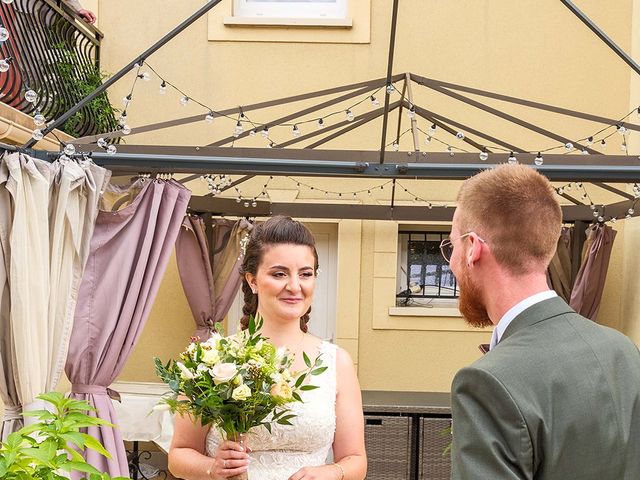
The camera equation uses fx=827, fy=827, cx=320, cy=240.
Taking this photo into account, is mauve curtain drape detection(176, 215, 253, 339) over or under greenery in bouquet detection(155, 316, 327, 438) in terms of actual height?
over

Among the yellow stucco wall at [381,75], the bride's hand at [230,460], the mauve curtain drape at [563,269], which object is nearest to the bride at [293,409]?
the bride's hand at [230,460]

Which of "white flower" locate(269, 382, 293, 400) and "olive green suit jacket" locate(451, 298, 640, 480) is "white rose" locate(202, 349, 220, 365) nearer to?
"white flower" locate(269, 382, 293, 400)

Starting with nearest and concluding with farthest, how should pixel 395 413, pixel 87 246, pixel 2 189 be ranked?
pixel 2 189, pixel 87 246, pixel 395 413

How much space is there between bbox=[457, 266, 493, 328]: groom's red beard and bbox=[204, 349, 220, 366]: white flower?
998 mm

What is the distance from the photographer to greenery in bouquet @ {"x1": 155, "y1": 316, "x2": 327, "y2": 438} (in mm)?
2348

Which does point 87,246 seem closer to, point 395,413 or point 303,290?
point 303,290

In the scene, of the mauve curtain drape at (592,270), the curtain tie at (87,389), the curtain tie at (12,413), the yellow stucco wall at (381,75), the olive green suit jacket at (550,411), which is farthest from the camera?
the yellow stucco wall at (381,75)

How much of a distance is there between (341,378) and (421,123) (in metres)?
6.13

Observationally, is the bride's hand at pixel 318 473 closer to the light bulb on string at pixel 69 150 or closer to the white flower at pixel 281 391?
the white flower at pixel 281 391

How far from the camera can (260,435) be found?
105 inches

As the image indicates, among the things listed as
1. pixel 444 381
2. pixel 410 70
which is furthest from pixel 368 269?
pixel 410 70

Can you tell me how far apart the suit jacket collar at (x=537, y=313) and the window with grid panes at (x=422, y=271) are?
7226 mm

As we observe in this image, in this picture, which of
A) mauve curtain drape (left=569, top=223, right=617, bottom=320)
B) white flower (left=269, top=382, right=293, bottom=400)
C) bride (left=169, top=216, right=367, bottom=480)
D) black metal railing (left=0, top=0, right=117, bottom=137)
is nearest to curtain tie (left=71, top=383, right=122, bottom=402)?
bride (left=169, top=216, right=367, bottom=480)

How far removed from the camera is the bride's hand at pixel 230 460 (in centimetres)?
239
